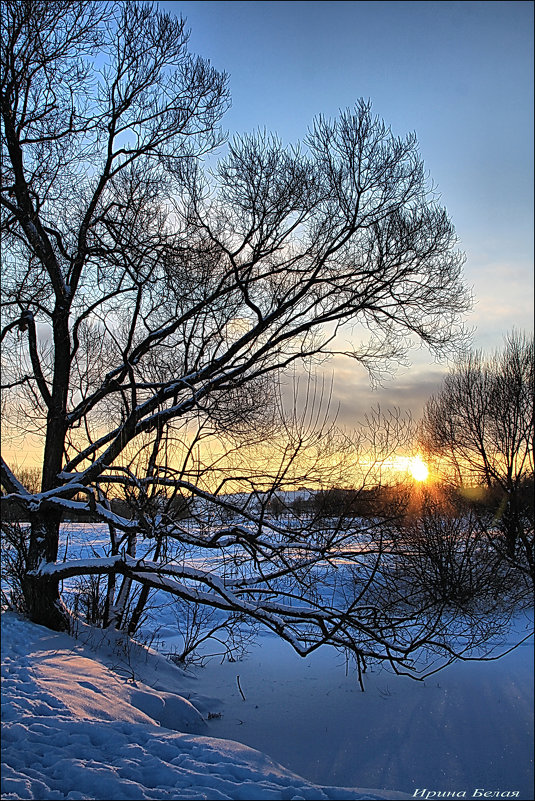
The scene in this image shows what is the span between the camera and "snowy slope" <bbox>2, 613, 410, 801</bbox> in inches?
141

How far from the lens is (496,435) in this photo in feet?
64.1

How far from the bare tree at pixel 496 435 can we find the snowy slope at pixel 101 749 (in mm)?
15090

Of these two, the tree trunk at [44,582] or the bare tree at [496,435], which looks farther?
the bare tree at [496,435]

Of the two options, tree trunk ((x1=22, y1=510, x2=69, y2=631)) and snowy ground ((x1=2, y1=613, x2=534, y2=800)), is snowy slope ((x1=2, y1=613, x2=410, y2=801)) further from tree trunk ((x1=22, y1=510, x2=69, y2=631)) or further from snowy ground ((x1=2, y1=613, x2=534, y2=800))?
tree trunk ((x1=22, y1=510, x2=69, y2=631))

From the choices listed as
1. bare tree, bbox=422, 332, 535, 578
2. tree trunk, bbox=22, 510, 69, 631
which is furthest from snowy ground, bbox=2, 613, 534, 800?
bare tree, bbox=422, 332, 535, 578

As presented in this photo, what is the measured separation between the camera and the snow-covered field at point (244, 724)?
375 cm

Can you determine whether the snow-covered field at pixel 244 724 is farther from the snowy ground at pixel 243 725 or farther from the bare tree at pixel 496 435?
the bare tree at pixel 496 435

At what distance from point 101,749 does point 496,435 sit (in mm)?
18200

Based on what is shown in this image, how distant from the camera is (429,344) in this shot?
362 inches

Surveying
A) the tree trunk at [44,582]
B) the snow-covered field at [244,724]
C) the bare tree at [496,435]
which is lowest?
the snow-covered field at [244,724]

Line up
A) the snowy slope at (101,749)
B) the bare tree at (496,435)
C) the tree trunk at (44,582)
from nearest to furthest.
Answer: the snowy slope at (101,749) → the tree trunk at (44,582) → the bare tree at (496,435)

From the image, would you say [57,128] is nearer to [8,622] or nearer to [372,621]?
[8,622]

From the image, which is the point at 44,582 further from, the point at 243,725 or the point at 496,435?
the point at 496,435

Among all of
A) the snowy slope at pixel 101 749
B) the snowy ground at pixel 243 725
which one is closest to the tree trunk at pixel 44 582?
the snowy ground at pixel 243 725
